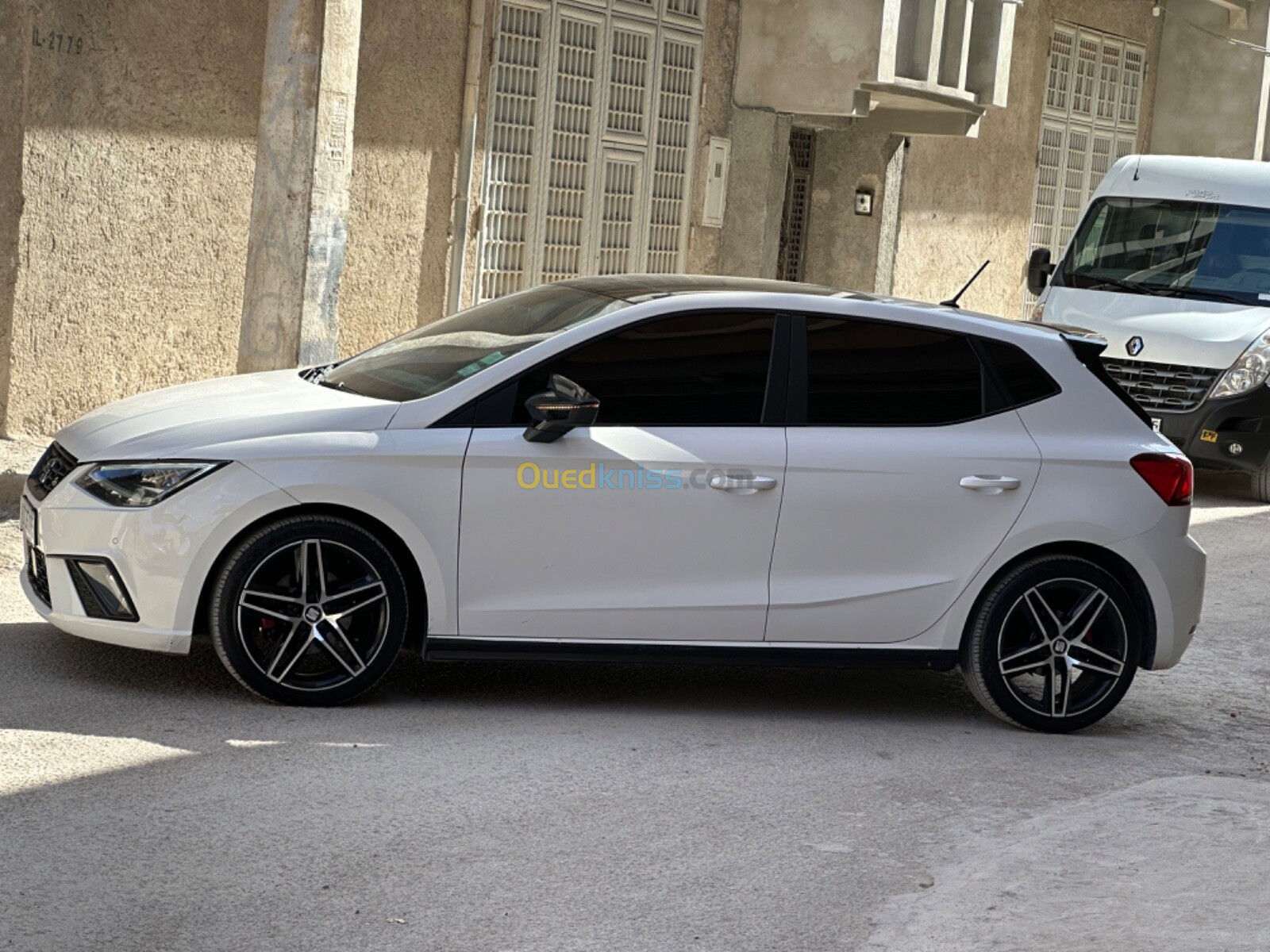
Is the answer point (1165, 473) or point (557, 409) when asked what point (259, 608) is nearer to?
point (557, 409)

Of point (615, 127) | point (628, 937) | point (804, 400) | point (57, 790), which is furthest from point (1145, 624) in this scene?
point (615, 127)

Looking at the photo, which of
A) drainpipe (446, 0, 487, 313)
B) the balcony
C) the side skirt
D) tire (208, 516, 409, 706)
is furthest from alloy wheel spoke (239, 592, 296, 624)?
the balcony

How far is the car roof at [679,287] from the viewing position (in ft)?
23.2

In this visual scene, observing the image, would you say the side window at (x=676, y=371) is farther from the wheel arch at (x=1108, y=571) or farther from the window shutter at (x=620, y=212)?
the window shutter at (x=620, y=212)

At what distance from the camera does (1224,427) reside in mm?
14008

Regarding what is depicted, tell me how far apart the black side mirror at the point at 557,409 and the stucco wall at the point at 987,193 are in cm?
1449

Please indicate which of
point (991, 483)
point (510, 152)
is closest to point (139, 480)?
point (991, 483)

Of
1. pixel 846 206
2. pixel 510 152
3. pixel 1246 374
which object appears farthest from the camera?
pixel 846 206

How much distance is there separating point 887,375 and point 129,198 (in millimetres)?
6667

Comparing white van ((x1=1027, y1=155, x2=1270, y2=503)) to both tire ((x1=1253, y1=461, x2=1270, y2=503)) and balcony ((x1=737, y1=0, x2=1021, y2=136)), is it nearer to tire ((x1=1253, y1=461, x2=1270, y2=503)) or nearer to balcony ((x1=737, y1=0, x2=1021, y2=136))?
tire ((x1=1253, y1=461, x2=1270, y2=503))

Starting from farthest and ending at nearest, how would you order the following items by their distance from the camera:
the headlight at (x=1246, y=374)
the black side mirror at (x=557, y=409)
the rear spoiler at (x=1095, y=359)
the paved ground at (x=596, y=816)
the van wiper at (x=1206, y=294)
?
the van wiper at (x=1206, y=294)
the headlight at (x=1246, y=374)
the rear spoiler at (x=1095, y=359)
the black side mirror at (x=557, y=409)
the paved ground at (x=596, y=816)

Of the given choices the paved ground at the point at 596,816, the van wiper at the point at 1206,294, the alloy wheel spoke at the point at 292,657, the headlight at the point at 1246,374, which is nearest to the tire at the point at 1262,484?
the headlight at the point at 1246,374

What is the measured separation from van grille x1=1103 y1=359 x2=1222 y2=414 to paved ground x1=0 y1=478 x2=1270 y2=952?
21.8 ft

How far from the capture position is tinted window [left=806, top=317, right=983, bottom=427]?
695 cm
